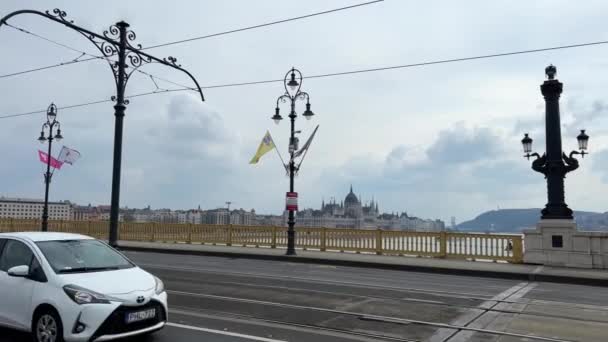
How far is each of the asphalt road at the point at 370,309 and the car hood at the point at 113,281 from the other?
2.70 feet

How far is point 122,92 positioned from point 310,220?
4446 inches

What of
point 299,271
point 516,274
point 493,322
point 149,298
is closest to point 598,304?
point 493,322

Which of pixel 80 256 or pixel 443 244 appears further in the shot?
pixel 443 244

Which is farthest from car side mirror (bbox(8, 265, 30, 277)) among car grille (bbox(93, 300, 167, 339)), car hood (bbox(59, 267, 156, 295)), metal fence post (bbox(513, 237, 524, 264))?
metal fence post (bbox(513, 237, 524, 264))

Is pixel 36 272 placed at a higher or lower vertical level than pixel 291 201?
lower

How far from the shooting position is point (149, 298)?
6.39 meters

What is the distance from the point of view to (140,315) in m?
6.25

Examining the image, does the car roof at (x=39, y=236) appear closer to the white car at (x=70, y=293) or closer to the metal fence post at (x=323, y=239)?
the white car at (x=70, y=293)

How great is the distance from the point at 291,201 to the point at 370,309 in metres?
12.2

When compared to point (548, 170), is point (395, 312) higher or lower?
lower

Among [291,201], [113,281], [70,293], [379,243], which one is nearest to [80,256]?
[113,281]

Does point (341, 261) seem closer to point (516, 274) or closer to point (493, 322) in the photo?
point (516, 274)

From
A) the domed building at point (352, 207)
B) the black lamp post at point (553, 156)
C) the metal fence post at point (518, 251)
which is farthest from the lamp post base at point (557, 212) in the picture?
the domed building at point (352, 207)

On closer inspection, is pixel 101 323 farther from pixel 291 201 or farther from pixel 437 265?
pixel 291 201
